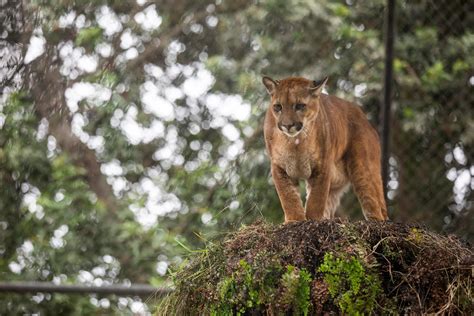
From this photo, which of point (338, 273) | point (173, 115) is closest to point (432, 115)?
point (173, 115)

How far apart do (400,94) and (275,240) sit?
408cm

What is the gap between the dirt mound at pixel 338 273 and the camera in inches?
97.4

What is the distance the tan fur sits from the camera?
3.65 metres

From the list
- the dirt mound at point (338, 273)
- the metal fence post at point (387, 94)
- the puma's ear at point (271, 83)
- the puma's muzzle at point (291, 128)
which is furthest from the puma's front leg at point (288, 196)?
the dirt mound at point (338, 273)

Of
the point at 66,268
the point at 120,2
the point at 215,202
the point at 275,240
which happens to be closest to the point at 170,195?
the point at 215,202

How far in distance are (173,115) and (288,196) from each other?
9.60 feet

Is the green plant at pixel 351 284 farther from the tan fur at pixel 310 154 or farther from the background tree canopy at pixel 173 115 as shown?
the background tree canopy at pixel 173 115

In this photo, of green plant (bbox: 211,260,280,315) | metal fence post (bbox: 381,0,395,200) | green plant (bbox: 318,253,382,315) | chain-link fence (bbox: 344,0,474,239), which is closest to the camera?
green plant (bbox: 318,253,382,315)

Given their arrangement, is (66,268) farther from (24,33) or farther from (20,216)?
(24,33)

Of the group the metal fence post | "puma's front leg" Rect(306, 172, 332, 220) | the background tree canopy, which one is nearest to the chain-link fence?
the background tree canopy

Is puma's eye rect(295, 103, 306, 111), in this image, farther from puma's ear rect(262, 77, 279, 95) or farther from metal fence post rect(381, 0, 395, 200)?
metal fence post rect(381, 0, 395, 200)

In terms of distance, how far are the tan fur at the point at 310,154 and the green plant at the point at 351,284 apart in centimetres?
106

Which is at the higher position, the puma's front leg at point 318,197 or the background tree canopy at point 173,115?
the puma's front leg at point 318,197

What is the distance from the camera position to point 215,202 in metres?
6.08
